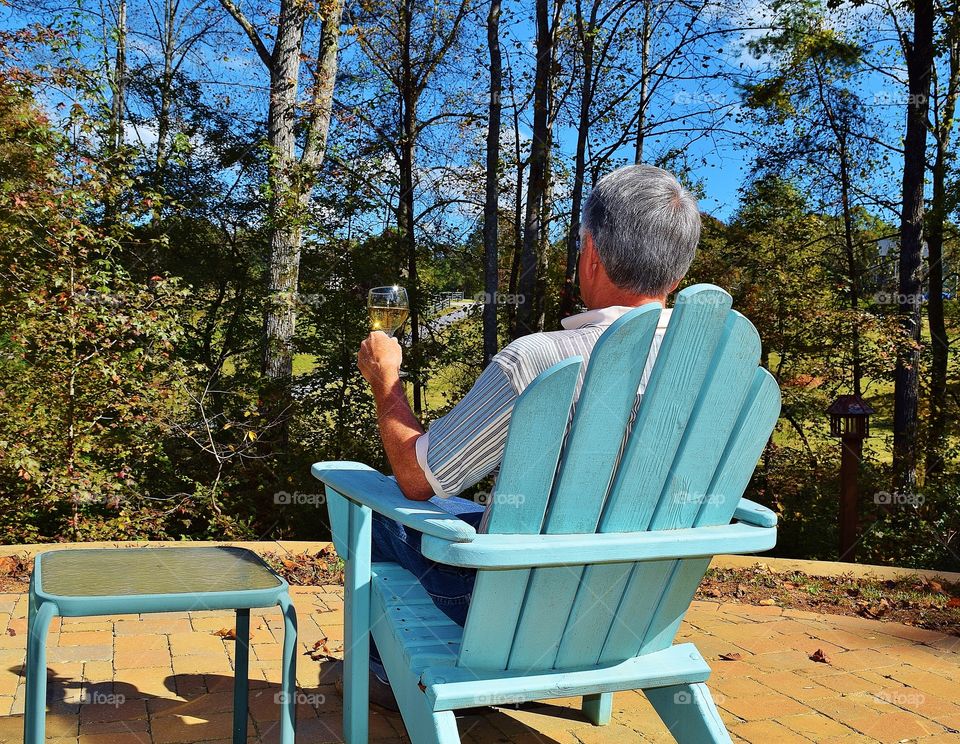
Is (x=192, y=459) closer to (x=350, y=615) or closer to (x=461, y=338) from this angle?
(x=461, y=338)

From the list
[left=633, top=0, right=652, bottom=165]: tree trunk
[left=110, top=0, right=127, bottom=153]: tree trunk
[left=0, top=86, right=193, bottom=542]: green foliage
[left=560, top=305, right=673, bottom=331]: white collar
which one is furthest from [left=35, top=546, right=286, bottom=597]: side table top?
[left=633, top=0, right=652, bottom=165]: tree trunk

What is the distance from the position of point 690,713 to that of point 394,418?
0.93 metres

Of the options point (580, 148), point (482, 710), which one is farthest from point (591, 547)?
point (580, 148)

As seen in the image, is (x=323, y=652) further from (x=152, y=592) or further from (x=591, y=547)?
Answer: (x=591, y=547)

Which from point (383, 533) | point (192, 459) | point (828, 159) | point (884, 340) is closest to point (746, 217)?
point (828, 159)

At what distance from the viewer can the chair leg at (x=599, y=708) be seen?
2.64m

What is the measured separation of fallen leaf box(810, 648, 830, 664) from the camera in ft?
10.6

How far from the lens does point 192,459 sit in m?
7.25

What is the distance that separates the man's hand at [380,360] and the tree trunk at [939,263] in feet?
22.7

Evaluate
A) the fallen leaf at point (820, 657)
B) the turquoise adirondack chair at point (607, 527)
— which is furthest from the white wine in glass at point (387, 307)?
the fallen leaf at point (820, 657)

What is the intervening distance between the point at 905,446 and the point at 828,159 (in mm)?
4488

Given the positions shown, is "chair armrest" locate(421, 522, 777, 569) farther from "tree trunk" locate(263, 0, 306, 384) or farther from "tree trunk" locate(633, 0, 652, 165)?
"tree trunk" locate(633, 0, 652, 165)

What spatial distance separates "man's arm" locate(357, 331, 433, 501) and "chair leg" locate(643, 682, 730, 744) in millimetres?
716

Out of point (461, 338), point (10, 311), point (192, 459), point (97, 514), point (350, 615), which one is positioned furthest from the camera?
point (461, 338)
